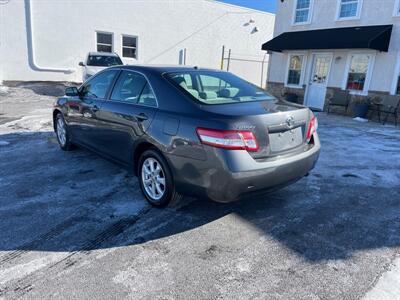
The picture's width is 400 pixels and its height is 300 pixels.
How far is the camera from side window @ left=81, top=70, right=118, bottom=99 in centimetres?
452

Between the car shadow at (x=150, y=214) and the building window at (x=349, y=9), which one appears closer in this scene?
the car shadow at (x=150, y=214)

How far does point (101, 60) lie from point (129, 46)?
4.84m

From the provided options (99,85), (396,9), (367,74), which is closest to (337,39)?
(367,74)

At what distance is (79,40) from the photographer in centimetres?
1680

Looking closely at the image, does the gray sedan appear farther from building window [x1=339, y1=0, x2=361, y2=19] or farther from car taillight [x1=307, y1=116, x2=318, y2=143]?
building window [x1=339, y1=0, x2=361, y2=19]

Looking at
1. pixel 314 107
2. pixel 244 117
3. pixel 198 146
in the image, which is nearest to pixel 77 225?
pixel 198 146

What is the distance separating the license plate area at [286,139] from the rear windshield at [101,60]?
1192 cm

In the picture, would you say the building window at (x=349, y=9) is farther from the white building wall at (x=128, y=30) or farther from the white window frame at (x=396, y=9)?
the white building wall at (x=128, y=30)

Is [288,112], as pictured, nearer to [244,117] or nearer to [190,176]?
[244,117]

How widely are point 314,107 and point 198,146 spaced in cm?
1215

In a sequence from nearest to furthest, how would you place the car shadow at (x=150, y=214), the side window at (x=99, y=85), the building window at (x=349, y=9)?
1. the car shadow at (x=150, y=214)
2. the side window at (x=99, y=85)
3. the building window at (x=349, y=9)

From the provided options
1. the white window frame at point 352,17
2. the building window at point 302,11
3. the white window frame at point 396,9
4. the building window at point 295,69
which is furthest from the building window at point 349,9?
the building window at point 295,69

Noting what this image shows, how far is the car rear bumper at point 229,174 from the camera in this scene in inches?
115

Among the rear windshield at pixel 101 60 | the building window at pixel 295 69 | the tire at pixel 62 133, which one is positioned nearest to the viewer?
the tire at pixel 62 133
